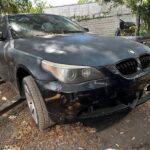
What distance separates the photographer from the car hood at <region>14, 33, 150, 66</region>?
400 centimetres

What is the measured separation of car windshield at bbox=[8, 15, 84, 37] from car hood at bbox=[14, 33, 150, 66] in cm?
36

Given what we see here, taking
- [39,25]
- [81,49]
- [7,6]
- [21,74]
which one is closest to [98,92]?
[81,49]

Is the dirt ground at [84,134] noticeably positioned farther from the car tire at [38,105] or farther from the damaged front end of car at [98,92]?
the damaged front end of car at [98,92]

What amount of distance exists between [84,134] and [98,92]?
0.83 meters

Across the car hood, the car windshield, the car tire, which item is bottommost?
the car tire

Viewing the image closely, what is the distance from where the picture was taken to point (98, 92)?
384 cm

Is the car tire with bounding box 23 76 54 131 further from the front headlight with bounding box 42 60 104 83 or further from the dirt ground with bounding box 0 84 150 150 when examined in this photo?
the front headlight with bounding box 42 60 104 83

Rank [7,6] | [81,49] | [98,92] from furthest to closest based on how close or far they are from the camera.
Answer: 1. [7,6]
2. [81,49]
3. [98,92]

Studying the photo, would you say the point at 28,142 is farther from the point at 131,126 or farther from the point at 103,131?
the point at 131,126

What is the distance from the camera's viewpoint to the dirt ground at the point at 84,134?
409cm

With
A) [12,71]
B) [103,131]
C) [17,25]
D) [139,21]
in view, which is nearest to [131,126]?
[103,131]

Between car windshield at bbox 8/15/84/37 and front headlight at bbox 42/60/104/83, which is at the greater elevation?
car windshield at bbox 8/15/84/37

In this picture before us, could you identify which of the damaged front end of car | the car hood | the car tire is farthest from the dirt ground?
the car hood

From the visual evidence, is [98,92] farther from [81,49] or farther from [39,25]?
[39,25]
